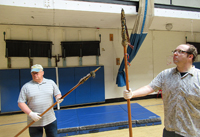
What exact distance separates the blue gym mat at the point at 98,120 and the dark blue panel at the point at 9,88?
1527 mm

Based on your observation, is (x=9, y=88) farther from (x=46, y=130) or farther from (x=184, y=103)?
(x=184, y=103)

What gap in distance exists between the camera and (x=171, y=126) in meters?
1.25

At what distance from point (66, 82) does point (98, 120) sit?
189 centimetres

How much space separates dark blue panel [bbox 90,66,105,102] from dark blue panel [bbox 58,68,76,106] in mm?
662

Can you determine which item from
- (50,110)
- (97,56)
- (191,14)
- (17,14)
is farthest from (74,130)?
(191,14)

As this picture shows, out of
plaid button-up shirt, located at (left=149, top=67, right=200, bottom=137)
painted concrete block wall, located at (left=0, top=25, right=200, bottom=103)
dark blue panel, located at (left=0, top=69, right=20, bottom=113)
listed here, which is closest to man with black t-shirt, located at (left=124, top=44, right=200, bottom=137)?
plaid button-up shirt, located at (left=149, top=67, right=200, bottom=137)

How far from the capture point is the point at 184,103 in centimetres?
118

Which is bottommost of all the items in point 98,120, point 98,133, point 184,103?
point 98,133

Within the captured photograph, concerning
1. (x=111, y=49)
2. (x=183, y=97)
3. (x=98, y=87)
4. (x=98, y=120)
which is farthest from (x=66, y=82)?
(x=183, y=97)

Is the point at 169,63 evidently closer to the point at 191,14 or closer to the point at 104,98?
the point at 191,14

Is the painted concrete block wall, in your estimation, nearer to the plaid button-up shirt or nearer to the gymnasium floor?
the gymnasium floor

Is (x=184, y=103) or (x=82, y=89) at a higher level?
(x=184, y=103)

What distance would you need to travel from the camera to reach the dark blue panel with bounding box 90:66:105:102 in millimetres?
4562

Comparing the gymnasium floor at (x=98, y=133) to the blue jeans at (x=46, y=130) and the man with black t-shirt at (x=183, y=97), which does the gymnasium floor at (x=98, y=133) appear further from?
the man with black t-shirt at (x=183, y=97)
